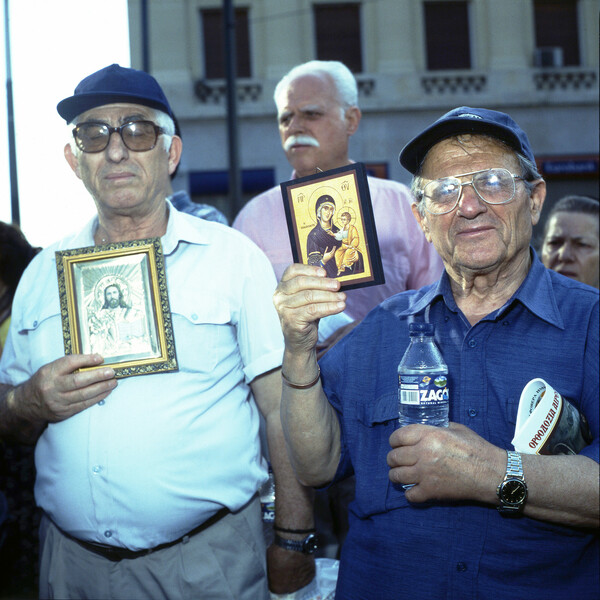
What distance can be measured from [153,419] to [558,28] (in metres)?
18.3

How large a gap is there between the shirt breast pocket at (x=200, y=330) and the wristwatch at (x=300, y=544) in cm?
68

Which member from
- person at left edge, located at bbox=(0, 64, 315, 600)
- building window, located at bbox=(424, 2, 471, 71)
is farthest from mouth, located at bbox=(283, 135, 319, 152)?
building window, located at bbox=(424, 2, 471, 71)

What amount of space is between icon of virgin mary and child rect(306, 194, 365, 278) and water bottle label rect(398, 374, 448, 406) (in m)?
0.39

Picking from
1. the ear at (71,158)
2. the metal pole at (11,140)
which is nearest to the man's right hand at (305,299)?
the ear at (71,158)

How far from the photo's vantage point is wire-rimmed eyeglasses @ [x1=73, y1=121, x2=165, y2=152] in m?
2.88

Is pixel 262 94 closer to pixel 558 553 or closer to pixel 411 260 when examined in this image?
pixel 411 260

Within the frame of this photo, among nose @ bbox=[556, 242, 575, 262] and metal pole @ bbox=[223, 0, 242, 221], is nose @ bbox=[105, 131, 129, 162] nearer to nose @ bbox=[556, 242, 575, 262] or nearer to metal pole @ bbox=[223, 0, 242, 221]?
nose @ bbox=[556, 242, 575, 262]

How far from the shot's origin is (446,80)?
17672 millimetres

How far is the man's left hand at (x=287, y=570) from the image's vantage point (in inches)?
104

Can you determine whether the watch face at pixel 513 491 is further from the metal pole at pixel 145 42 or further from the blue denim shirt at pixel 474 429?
the metal pole at pixel 145 42

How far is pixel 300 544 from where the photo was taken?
2662mm

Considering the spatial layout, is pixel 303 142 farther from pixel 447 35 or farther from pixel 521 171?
pixel 447 35

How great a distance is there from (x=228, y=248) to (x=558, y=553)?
62.6 inches

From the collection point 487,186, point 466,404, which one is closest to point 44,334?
point 466,404
